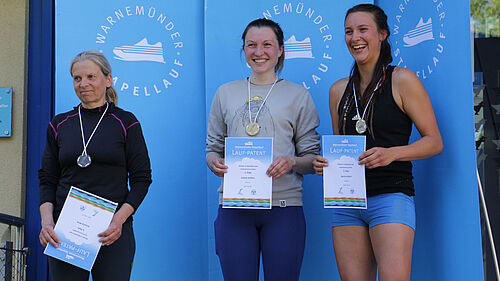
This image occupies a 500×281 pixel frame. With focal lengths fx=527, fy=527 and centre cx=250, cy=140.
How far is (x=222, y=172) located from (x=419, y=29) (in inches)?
56.9

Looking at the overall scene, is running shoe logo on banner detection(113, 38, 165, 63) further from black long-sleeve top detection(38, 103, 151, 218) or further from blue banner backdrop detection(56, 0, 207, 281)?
black long-sleeve top detection(38, 103, 151, 218)

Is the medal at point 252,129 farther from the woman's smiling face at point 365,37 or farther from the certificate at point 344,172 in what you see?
the woman's smiling face at point 365,37

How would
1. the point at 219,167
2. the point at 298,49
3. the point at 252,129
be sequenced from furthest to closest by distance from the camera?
the point at 298,49 → the point at 252,129 → the point at 219,167

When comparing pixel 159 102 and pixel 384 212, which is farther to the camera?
pixel 159 102

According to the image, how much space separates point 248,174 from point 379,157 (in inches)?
24.7

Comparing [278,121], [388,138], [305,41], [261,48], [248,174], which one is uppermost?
[305,41]

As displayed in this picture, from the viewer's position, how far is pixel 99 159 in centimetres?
240

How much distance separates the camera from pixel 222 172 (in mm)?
2588

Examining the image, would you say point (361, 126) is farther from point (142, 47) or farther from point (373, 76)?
point (142, 47)

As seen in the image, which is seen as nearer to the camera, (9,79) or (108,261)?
(108,261)

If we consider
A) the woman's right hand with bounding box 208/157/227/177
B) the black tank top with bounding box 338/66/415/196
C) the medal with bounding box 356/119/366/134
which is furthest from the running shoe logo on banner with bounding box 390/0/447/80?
the woman's right hand with bounding box 208/157/227/177

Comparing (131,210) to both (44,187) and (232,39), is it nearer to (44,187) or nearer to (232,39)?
(44,187)

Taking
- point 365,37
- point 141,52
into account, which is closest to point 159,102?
point 141,52

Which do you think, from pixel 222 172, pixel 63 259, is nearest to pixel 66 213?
pixel 63 259
